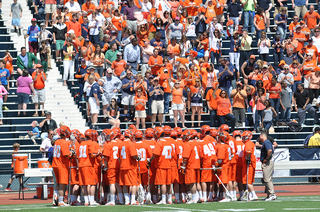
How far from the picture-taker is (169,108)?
23016 mm

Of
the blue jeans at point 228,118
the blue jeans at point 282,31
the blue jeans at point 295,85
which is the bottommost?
the blue jeans at point 228,118

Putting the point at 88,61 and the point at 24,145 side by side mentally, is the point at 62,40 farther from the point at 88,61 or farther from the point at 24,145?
the point at 24,145

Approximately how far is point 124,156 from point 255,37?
545 inches

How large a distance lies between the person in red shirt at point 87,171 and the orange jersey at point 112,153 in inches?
13.7

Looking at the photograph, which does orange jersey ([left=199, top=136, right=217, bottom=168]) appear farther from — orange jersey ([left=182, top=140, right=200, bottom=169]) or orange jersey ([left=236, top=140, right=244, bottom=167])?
orange jersey ([left=236, top=140, right=244, bottom=167])

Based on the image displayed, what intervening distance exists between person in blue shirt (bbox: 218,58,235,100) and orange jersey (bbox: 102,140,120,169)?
8.42 metres

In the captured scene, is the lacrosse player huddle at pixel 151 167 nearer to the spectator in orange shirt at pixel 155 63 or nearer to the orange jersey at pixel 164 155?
the orange jersey at pixel 164 155

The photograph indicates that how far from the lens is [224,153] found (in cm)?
1538

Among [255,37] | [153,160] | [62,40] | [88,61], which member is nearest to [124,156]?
[153,160]

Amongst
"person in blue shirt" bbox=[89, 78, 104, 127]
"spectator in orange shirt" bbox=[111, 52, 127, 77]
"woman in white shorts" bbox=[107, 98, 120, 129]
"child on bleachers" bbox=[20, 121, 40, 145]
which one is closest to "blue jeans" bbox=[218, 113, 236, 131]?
"woman in white shorts" bbox=[107, 98, 120, 129]

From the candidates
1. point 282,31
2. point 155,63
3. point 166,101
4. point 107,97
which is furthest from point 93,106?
point 282,31

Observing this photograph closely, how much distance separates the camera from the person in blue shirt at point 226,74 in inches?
888

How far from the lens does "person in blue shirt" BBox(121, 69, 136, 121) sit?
2178 centimetres

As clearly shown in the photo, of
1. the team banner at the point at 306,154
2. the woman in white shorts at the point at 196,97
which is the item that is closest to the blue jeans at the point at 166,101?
the woman in white shorts at the point at 196,97
